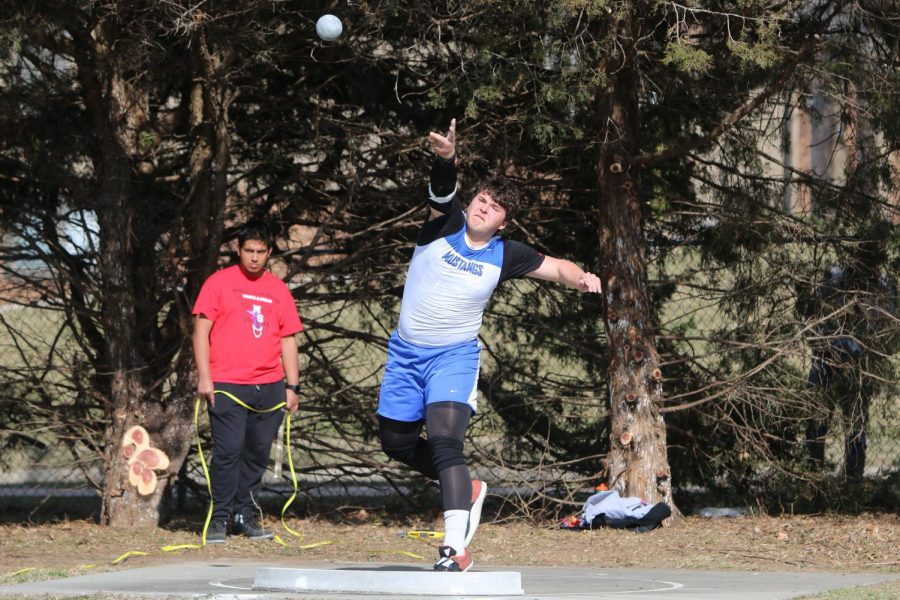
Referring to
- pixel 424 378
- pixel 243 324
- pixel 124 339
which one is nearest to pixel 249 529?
pixel 243 324

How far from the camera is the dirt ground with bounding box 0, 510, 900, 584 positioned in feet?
23.0

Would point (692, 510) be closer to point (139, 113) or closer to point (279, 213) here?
point (279, 213)

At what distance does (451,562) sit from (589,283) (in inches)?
56.4

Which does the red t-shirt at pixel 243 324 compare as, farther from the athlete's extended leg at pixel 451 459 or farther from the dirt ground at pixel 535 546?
the athlete's extended leg at pixel 451 459

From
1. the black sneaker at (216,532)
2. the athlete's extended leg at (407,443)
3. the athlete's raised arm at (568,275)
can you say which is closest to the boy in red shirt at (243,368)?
the black sneaker at (216,532)

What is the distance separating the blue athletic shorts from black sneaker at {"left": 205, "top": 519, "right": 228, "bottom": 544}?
7.89 feet

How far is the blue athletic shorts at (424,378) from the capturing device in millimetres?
5684

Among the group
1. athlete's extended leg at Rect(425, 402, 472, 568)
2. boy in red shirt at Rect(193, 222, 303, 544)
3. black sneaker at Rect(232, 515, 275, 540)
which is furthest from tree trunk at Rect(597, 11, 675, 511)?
athlete's extended leg at Rect(425, 402, 472, 568)

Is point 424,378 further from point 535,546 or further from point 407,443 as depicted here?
point 535,546

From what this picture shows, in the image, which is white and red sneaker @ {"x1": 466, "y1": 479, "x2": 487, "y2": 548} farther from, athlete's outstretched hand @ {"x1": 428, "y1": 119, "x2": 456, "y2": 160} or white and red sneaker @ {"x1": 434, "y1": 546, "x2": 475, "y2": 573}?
athlete's outstretched hand @ {"x1": 428, "y1": 119, "x2": 456, "y2": 160}

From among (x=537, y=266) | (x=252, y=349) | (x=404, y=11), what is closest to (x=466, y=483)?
(x=537, y=266)

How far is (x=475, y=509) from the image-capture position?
233 inches

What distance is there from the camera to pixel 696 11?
291 inches

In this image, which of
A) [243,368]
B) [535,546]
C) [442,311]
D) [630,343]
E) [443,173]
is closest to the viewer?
[443,173]
